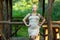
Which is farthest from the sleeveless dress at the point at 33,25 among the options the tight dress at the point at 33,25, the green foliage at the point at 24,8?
the green foliage at the point at 24,8

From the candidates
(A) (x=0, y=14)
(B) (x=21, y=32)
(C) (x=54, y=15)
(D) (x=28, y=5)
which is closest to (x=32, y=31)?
(A) (x=0, y=14)

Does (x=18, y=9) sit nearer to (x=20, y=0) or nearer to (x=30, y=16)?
(x=20, y=0)

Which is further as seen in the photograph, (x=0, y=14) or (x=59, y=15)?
(x=59, y=15)

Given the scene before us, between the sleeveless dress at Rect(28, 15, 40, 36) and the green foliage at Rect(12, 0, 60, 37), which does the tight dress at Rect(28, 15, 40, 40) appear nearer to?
the sleeveless dress at Rect(28, 15, 40, 36)

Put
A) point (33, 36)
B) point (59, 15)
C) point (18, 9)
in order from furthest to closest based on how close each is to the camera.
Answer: point (18, 9), point (59, 15), point (33, 36)

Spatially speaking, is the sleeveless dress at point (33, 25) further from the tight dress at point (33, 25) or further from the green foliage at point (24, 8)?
the green foliage at point (24, 8)

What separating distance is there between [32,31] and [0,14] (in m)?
3.23

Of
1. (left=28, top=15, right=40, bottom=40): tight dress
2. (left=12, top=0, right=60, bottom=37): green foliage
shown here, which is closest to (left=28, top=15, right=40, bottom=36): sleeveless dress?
(left=28, top=15, right=40, bottom=40): tight dress

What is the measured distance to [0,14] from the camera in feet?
30.1

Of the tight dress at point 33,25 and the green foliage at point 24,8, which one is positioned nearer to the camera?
the tight dress at point 33,25

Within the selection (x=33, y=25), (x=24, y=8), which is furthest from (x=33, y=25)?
(x=24, y=8)

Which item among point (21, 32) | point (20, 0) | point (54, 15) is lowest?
point (21, 32)

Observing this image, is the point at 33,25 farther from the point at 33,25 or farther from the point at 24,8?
the point at 24,8

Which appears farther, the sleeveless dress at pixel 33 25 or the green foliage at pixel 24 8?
the green foliage at pixel 24 8
